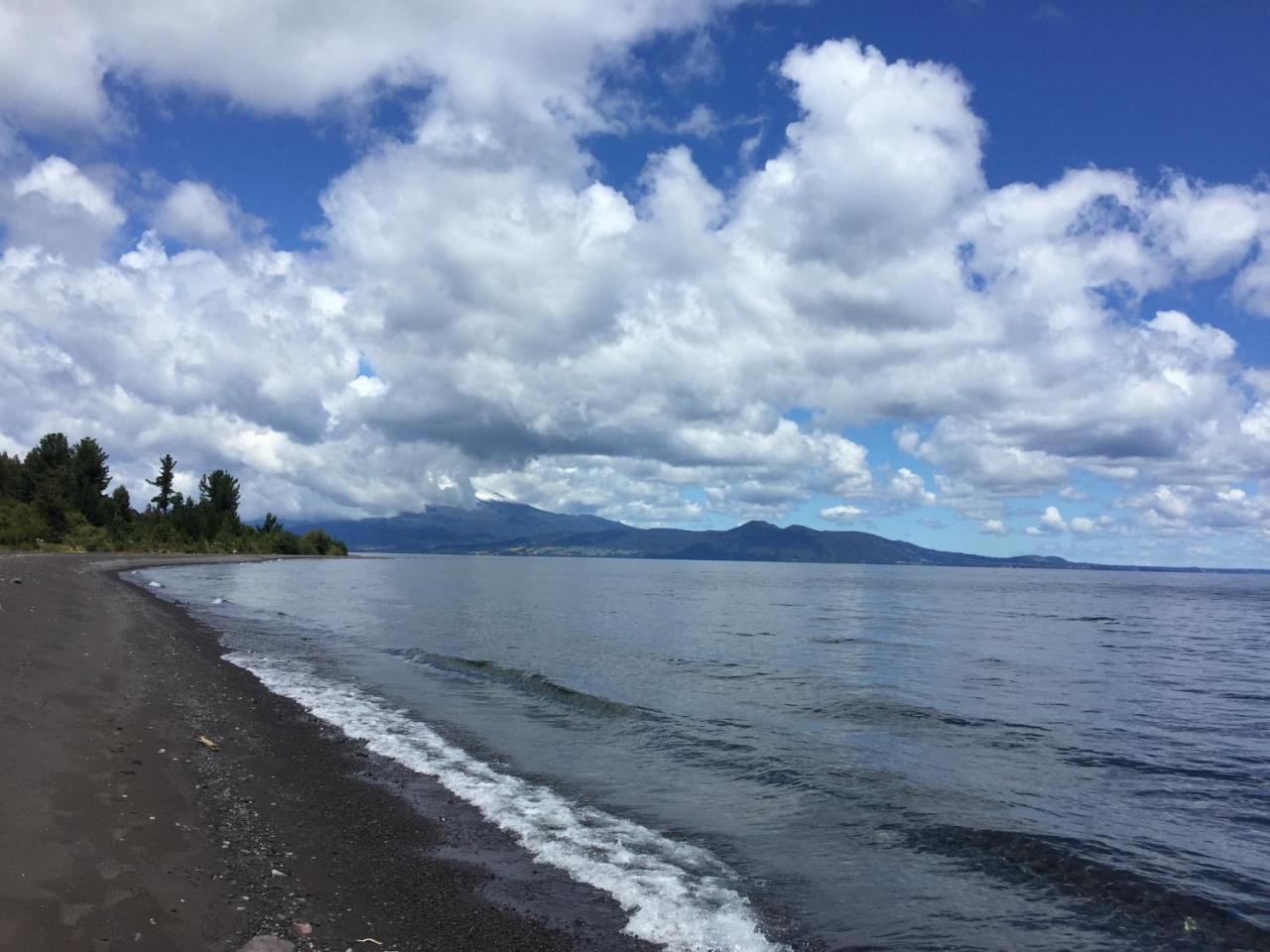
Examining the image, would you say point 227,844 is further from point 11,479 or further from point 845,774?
point 11,479

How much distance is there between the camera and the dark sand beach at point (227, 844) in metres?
8.11

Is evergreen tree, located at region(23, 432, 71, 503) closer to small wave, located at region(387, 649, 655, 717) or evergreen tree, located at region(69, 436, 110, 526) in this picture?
evergreen tree, located at region(69, 436, 110, 526)

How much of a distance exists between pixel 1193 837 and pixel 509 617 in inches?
1830

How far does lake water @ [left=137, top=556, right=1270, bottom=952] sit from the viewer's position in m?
10.7

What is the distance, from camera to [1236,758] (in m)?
19.8

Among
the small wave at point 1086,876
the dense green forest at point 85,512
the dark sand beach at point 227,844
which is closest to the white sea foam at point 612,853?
the dark sand beach at point 227,844

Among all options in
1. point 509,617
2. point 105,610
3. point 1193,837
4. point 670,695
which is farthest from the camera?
point 509,617

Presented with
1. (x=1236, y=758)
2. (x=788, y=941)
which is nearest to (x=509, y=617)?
(x=1236, y=758)

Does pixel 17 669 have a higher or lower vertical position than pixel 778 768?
higher

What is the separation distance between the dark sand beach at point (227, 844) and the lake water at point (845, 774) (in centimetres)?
111

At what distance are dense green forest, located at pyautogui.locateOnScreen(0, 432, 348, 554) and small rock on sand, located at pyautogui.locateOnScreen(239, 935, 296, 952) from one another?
112m

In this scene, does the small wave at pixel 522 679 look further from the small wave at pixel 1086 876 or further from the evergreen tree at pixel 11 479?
the evergreen tree at pixel 11 479

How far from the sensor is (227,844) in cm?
1039

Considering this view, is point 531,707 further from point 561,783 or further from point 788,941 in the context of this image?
point 788,941
